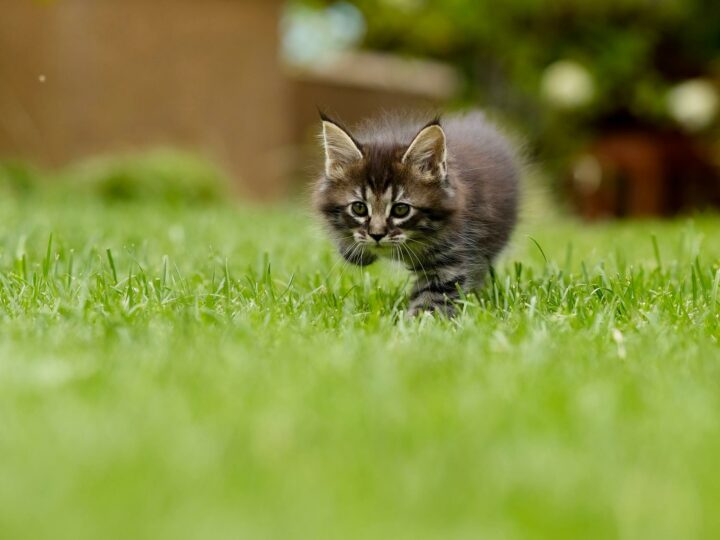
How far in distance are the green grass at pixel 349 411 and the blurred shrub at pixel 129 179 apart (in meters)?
7.76

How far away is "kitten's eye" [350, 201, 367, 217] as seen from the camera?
4.34m

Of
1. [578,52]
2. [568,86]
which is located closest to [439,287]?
[568,86]

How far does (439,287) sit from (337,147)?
741 mm

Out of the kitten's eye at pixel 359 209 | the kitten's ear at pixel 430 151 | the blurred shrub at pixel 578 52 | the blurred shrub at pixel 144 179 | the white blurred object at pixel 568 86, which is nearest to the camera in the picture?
the kitten's ear at pixel 430 151

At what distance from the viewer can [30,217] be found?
7.64m

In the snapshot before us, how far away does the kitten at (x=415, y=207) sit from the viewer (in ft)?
14.0

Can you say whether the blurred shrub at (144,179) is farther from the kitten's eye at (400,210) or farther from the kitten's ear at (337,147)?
the kitten's eye at (400,210)

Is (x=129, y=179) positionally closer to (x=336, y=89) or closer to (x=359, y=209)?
(x=336, y=89)

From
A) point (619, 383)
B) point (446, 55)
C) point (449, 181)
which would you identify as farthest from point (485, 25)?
point (619, 383)

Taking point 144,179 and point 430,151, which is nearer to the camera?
point 430,151

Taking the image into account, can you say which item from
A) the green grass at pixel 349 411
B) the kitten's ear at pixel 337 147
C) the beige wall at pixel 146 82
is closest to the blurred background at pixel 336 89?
the beige wall at pixel 146 82

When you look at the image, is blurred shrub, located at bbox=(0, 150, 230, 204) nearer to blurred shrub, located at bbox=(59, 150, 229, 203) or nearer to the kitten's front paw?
blurred shrub, located at bbox=(59, 150, 229, 203)

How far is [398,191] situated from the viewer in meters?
4.27

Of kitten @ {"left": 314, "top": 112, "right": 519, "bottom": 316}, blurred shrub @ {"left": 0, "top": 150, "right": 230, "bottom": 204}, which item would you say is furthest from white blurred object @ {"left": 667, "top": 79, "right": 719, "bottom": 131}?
kitten @ {"left": 314, "top": 112, "right": 519, "bottom": 316}
